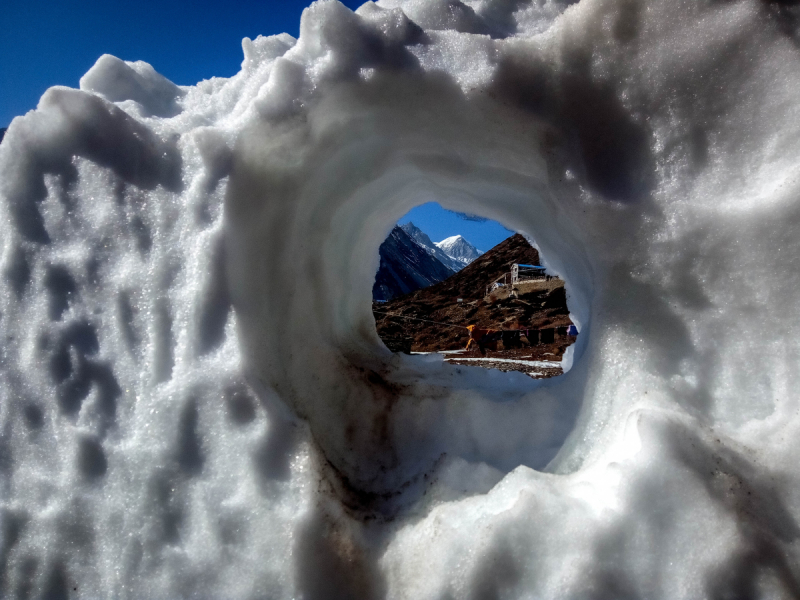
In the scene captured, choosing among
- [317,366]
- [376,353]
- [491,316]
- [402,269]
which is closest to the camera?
[317,366]

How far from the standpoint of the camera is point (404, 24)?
192 centimetres

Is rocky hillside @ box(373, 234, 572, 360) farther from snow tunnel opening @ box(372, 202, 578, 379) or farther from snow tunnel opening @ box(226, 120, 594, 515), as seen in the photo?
snow tunnel opening @ box(226, 120, 594, 515)

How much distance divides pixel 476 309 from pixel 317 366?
1545 centimetres

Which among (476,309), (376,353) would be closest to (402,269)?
(476,309)

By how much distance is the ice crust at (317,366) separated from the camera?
1353 mm

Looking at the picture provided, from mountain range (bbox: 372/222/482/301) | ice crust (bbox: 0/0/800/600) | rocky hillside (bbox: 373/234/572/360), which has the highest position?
mountain range (bbox: 372/222/482/301)

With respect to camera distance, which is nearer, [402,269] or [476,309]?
[476,309]

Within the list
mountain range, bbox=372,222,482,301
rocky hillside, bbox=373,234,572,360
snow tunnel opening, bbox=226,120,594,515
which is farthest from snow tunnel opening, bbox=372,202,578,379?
mountain range, bbox=372,222,482,301

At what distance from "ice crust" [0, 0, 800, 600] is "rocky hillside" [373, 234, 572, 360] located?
809cm

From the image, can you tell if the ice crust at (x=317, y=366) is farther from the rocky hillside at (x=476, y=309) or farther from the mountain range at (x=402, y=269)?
the mountain range at (x=402, y=269)

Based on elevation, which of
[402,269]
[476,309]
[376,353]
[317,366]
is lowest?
[317,366]

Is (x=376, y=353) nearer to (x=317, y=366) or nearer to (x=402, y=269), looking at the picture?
(x=317, y=366)

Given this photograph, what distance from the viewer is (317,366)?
7.48 ft

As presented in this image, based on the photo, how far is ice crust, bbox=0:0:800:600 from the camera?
1.35 metres
